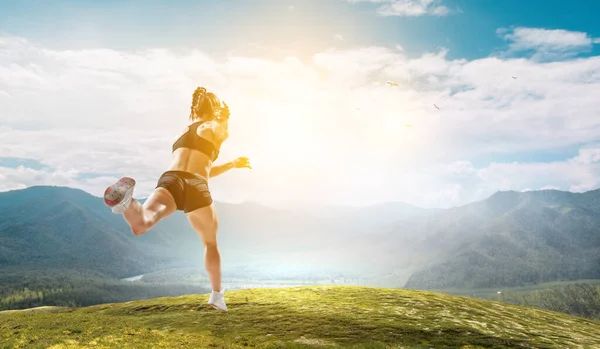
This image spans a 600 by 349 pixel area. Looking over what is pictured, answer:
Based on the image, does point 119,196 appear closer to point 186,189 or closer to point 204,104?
point 186,189

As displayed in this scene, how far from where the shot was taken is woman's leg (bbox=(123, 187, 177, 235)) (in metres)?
7.29

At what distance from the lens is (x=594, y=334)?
80.1 ft

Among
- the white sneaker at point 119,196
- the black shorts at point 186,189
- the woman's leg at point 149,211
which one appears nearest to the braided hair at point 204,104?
the black shorts at point 186,189

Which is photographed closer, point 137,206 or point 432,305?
point 137,206

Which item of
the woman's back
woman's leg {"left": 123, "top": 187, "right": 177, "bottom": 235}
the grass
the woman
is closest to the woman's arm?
the woman

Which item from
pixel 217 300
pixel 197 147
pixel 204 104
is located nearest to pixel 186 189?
pixel 197 147

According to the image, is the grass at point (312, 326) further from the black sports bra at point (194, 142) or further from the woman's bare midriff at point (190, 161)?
the black sports bra at point (194, 142)

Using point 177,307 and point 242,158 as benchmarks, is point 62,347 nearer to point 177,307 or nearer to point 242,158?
point 242,158

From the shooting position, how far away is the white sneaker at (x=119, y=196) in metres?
7.08

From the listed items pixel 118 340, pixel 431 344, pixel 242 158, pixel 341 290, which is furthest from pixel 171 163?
pixel 341 290

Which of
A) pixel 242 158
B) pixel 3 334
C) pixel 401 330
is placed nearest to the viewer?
pixel 242 158

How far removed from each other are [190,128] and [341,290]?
1003 inches

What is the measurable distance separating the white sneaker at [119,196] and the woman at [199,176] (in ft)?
2.55

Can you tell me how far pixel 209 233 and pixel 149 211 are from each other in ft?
7.11
